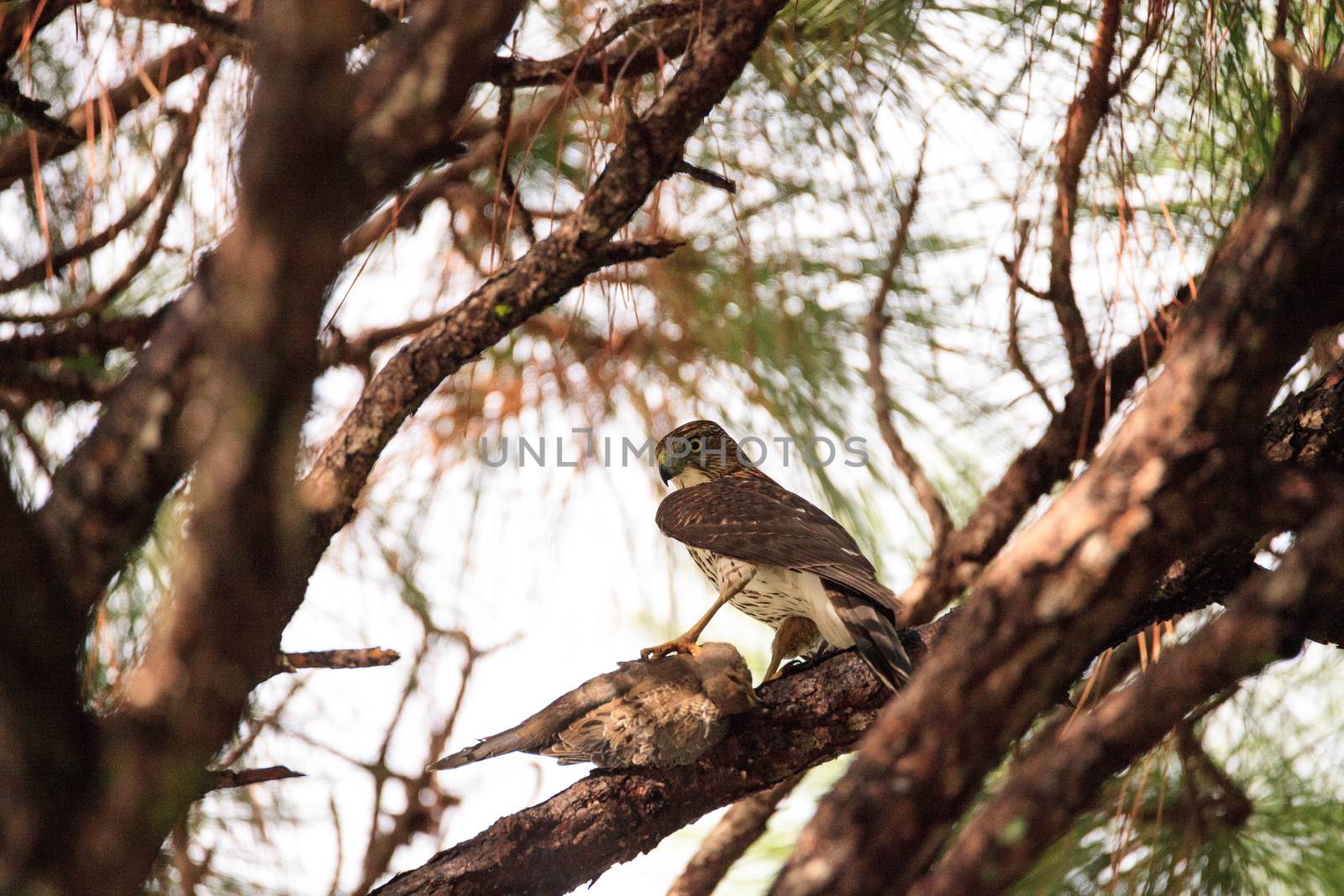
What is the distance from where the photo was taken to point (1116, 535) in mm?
1301

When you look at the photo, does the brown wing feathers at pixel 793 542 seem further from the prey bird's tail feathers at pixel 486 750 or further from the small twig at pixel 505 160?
the small twig at pixel 505 160

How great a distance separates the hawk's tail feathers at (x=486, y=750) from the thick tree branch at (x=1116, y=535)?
5.03ft

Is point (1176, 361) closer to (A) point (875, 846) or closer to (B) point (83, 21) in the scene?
(A) point (875, 846)

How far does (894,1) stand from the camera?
3.35 meters

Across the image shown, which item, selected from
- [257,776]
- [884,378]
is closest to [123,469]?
[257,776]

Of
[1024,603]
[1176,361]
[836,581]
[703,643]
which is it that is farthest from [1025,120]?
[1024,603]

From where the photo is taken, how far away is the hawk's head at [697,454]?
14.1 feet

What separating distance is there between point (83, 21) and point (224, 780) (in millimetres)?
2274

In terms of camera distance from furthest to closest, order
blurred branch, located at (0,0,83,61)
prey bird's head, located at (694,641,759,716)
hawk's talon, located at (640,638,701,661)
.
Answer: hawk's talon, located at (640,638,701,661) → blurred branch, located at (0,0,83,61) → prey bird's head, located at (694,641,759,716)

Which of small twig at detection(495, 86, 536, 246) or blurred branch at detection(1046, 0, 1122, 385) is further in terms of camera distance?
blurred branch at detection(1046, 0, 1122, 385)

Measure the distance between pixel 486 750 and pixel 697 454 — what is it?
73.3 inches

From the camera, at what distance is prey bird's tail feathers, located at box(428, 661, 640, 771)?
106 inches

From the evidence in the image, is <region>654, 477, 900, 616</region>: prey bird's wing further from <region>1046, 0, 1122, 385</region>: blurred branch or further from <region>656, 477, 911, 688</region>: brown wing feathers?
<region>1046, 0, 1122, 385</region>: blurred branch

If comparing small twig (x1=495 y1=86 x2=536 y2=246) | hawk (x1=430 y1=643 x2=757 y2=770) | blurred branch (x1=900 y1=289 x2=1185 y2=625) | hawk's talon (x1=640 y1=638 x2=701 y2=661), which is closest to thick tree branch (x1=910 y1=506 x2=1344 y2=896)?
hawk (x1=430 y1=643 x2=757 y2=770)
